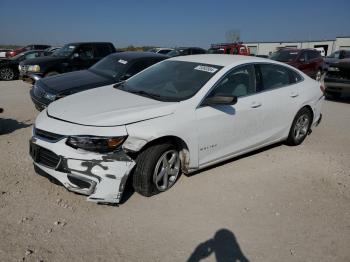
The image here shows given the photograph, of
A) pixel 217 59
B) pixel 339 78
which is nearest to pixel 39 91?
pixel 217 59

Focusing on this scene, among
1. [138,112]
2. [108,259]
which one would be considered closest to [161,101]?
[138,112]

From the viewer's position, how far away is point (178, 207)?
3.67 meters

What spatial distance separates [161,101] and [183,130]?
18.3 inches

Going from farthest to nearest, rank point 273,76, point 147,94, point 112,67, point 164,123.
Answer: point 112,67
point 273,76
point 147,94
point 164,123

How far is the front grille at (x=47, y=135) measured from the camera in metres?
3.41

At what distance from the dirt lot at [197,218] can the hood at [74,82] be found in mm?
1782

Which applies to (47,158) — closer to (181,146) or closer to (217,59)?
(181,146)

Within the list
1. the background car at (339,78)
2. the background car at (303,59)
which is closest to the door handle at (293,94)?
the background car at (339,78)

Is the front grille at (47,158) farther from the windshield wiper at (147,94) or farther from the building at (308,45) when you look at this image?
the building at (308,45)

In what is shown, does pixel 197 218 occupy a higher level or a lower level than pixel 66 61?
lower

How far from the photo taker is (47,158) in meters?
3.47

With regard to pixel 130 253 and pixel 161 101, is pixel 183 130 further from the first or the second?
pixel 130 253

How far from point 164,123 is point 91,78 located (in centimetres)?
396

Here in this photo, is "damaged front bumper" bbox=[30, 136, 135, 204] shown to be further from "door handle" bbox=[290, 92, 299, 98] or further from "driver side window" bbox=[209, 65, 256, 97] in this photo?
"door handle" bbox=[290, 92, 299, 98]
